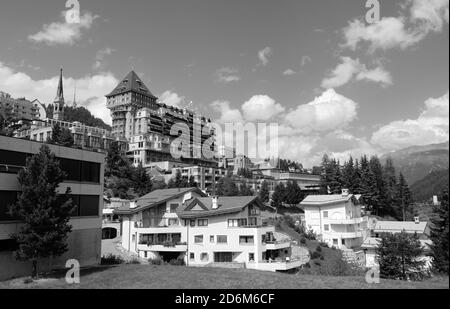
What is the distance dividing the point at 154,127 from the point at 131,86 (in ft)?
87.2

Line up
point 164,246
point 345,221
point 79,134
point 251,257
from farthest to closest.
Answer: point 79,134 < point 345,221 < point 164,246 < point 251,257

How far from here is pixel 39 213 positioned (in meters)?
25.5

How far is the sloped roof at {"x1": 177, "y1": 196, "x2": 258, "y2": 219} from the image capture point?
160ft

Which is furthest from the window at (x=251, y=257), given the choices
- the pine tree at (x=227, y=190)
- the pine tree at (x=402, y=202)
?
the pine tree at (x=402, y=202)

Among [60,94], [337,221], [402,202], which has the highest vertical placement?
[60,94]

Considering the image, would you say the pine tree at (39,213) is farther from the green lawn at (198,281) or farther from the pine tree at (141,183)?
the pine tree at (141,183)

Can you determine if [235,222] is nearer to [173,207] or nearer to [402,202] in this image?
[173,207]

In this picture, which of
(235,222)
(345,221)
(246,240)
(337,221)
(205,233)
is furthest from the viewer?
(337,221)

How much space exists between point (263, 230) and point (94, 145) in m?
105

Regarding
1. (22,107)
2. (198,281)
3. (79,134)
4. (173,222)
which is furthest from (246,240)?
(22,107)

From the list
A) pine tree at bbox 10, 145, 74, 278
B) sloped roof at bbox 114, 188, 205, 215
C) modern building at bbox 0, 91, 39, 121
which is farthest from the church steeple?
pine tree at bbox 10, 145, 74, 278

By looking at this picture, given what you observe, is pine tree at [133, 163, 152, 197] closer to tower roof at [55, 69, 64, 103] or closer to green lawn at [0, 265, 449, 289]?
green lawn at [0, 265, 449, 289]

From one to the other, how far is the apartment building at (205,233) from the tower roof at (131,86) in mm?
123707

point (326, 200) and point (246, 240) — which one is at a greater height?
point (326, 200)
